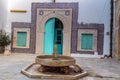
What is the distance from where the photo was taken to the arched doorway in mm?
12406

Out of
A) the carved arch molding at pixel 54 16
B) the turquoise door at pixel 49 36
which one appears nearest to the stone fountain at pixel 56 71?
the carved arch molding at pixel 54 16

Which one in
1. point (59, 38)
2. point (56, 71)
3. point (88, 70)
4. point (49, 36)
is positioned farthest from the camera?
point (59, 38)

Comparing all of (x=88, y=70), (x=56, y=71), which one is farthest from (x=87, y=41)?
(x=56, y=71)

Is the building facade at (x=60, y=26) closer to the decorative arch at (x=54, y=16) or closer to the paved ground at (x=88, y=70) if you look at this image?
the decorative arch at (x=54, y=16)

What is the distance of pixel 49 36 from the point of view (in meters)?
12.5

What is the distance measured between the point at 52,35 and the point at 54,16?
112cm

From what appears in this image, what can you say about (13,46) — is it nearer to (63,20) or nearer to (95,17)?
(63,20)

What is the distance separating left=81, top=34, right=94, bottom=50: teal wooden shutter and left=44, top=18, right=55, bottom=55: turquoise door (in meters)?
1.81

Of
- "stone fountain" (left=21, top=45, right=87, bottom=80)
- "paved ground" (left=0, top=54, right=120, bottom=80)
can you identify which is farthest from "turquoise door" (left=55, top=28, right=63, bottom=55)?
"stone fountain" (left=21, top=45, right=87, bottom=80)

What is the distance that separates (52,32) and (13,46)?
2.47m

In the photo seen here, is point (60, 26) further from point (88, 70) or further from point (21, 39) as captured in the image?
point (88, 70)

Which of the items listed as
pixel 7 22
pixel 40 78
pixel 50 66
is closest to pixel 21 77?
pixel 40 78

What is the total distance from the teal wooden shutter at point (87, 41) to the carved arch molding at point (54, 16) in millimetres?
794

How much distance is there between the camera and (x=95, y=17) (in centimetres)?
1208
